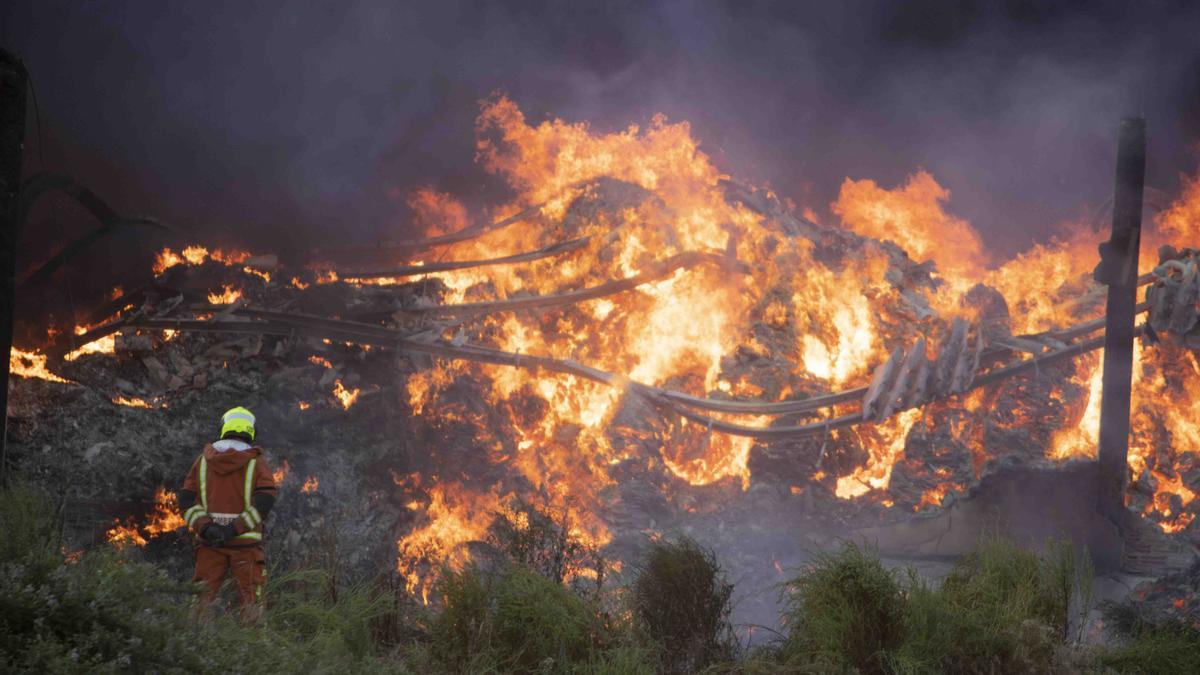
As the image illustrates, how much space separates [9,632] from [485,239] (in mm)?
9985


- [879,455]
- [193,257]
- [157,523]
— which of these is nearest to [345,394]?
[157,523]

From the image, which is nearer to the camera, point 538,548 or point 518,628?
point 518,628

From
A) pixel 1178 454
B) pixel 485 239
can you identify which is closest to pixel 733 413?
pixel 485 239

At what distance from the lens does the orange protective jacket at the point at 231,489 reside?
22.3 feet

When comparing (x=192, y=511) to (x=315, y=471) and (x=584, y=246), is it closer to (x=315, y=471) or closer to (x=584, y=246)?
(x=315, y=471)

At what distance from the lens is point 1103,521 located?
10547 mm

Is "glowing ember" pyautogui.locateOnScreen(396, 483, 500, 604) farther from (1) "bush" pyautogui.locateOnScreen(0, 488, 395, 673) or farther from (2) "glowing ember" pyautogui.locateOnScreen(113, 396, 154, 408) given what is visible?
(1) "bush" pyautogui.locateOnScreen(0, 488, 395, 673)

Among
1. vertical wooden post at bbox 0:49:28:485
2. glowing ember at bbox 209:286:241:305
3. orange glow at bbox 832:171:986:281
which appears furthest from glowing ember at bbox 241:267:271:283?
orange glow at bbox 832:171:986:281

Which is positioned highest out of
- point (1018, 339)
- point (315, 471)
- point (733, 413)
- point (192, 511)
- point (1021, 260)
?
point (1021, 260)

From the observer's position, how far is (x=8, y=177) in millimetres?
8125

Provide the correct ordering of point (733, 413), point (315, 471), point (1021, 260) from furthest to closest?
point (1021, 260) < point (733, 413) < point (315, 471)

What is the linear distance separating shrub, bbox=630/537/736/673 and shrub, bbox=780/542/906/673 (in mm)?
682

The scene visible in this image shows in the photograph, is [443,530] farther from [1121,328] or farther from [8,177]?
[1121,328]

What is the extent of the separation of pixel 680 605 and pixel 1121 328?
7.19 metres
